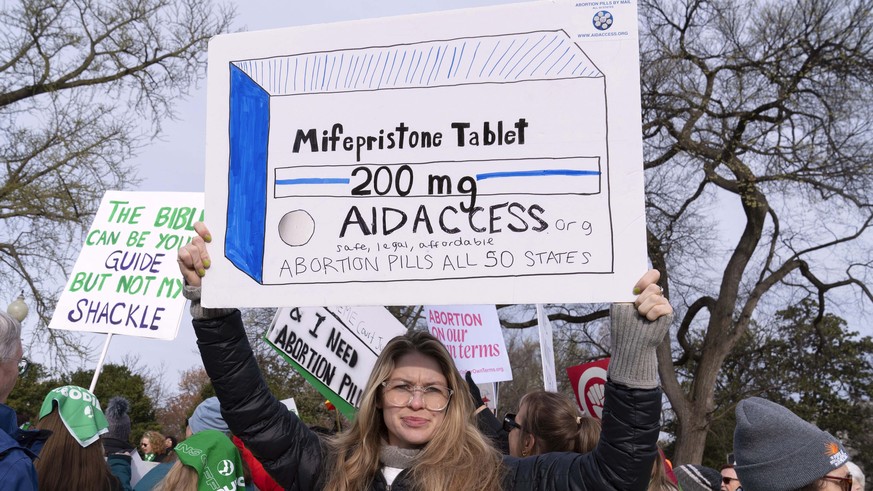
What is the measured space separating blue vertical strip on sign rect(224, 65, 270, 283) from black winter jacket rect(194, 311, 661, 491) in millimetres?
209

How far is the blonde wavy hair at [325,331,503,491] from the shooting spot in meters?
2.52

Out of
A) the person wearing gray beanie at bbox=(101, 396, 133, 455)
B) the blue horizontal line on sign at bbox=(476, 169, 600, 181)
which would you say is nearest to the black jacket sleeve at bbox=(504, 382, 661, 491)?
the blue horizontal line on sign at bbox=(476, 169, 600, 181)

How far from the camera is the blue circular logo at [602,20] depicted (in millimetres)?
2498

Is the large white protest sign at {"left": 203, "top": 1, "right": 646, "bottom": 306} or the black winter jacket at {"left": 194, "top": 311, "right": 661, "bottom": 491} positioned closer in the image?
the black winter jacket at {"left": 194, "top": 311, "right": 661, "bottom": 491}

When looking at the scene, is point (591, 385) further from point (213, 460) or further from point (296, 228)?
point (296, 228)

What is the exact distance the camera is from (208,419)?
13.6 ft

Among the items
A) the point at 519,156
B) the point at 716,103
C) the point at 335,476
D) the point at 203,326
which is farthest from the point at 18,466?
the point at 716,103

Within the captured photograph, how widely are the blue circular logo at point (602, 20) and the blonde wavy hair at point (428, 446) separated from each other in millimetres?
1149

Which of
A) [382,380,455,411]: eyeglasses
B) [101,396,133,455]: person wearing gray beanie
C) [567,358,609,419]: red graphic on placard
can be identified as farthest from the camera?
[567,358,609,419]: red graphic on placard

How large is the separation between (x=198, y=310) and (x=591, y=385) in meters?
4.24

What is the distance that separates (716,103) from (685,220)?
2.80 m

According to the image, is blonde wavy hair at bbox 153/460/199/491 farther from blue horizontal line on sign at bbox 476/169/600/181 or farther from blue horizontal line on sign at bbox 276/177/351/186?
blue horizontal line on sign at bbox 476/169/600/181

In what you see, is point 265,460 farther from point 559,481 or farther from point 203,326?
point 559,481

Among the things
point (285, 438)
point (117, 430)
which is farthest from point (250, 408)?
point (117, 430)
